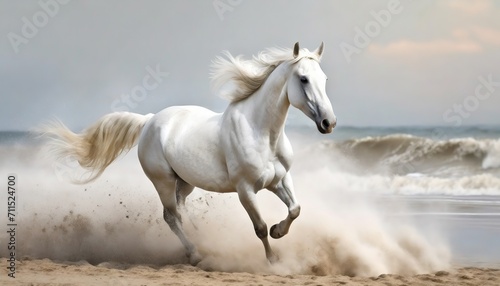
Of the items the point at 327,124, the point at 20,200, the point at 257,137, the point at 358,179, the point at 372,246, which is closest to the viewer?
the point at 327,124

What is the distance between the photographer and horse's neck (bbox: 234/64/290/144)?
6.24 meters

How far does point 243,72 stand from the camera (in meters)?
6.58

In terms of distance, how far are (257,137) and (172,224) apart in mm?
1339

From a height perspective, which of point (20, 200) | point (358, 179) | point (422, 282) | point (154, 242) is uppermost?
point (358, 179)

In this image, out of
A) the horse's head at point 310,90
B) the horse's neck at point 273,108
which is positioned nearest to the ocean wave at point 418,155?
the horse's neck at point 273,108

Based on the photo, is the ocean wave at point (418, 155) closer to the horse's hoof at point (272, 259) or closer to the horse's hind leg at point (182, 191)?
the horse's hind leg at point (182, 191)

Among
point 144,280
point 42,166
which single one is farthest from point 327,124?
point 42,166

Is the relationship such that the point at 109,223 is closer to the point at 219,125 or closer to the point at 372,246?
the point at 219,125

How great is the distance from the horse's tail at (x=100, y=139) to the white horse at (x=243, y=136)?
26 centimetres

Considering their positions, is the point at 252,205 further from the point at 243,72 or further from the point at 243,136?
the point at 243,72

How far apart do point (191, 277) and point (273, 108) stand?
1.51 m

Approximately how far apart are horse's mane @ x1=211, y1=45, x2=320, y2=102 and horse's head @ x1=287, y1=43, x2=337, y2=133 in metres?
0.25

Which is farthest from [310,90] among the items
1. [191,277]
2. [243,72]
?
[191,277]

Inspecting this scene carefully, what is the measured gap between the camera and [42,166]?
16.2 m
